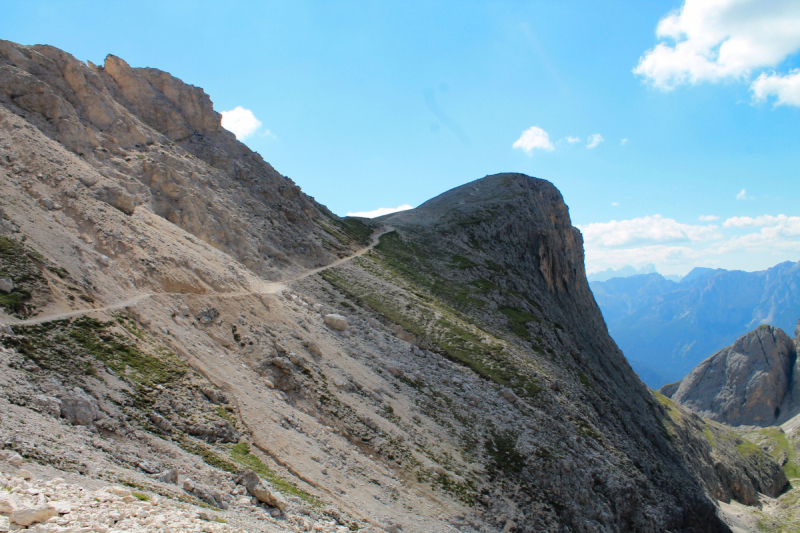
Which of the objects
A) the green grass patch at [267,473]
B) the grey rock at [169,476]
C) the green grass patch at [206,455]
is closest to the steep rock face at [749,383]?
the green grass patch at [267,473]

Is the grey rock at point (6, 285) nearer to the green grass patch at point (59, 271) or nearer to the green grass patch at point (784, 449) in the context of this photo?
the green grass patch at point (59, 271)

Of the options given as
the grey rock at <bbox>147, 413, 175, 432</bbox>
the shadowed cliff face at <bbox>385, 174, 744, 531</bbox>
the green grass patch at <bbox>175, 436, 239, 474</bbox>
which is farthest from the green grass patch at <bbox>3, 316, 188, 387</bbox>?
the shadowed cliff face at <bbox>385, 174, 744, 531</bbox>

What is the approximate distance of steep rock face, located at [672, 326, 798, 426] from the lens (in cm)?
14288

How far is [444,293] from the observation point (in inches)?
2689

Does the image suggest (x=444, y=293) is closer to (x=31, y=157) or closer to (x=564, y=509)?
(x=564, y=509)

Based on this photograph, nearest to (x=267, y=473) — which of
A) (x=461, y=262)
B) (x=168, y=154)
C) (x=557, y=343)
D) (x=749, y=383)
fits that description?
(x=168, y=154)

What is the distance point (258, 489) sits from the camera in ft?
63.8

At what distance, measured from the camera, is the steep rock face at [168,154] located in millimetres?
40438

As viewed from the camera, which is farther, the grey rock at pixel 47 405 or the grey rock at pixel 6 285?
the grey rock at pixel 6 285

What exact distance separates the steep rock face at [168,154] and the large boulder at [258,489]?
89.1ft

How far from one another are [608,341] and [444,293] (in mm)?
54445

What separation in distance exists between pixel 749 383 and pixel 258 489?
181601mm

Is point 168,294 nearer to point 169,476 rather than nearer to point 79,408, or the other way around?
point 79,408

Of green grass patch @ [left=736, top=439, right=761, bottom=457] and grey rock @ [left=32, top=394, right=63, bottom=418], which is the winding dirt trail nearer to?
grey rock @ [left=32, top=394, right=63, bottom=418]
